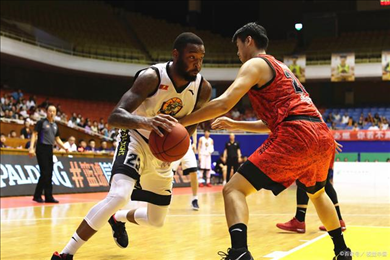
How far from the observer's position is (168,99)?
13.1 ft

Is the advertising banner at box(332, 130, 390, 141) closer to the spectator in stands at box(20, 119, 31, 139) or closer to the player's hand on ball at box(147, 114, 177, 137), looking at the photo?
the spectator in stands at box(20, 119, 31, 139)

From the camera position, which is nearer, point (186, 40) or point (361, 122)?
point (186, 40)

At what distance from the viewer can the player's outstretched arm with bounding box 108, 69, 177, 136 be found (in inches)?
132

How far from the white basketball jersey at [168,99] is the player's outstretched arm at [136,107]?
0.07m

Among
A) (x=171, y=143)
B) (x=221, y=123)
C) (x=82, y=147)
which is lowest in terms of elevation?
(x=82, y=147)

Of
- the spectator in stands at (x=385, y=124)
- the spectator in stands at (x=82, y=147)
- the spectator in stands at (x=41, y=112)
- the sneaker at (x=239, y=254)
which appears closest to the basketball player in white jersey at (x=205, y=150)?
the spectator in stands at (x=82, y=147)

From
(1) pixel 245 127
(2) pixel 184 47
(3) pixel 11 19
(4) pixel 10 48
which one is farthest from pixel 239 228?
(3) pixel 11 19

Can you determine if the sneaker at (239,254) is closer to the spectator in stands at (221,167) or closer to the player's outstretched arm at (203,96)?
the player's outstretched arm at (203,96)

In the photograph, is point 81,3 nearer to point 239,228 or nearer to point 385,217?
point 385,217

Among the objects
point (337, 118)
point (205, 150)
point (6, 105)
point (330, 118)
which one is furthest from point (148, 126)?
point (337, 118)

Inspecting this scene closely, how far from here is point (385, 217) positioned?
7441 millimetres

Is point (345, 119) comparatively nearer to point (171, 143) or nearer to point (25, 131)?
point (25, 131)

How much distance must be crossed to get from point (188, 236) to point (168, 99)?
2235 millimetres

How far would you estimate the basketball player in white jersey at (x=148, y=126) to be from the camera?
3619 millimetres
